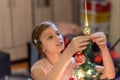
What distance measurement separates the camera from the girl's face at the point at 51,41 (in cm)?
118

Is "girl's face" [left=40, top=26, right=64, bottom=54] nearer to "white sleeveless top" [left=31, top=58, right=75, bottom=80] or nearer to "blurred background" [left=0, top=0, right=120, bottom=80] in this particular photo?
"white sleeveless top" [left=31, top=58, right=75, bottom=80]

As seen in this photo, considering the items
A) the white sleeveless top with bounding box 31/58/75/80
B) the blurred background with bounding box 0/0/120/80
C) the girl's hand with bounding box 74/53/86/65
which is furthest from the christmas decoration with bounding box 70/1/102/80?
the blurred background with bounding box 0/0/120/80

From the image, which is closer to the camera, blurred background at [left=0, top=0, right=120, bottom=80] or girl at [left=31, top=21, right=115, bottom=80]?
girl at [left=31, top=21, right=115, bottom=80]

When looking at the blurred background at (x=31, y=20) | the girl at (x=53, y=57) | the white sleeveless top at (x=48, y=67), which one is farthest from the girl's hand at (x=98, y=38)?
the blurred background at (x=31, y=20)

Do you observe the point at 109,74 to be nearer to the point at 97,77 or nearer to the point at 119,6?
the point at 97,77

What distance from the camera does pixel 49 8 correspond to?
13.9 feet

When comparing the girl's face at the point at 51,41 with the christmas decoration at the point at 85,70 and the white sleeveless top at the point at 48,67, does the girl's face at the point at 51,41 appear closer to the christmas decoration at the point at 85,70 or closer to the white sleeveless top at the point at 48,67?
the white sleeveless top at the point at 48,67

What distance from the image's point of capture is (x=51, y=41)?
3.91 ft

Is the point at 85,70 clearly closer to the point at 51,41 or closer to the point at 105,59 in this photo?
the point at 105,59

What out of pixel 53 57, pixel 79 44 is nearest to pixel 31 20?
pixel 53 57

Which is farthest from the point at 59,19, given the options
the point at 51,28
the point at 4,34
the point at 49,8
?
the point at 51,28

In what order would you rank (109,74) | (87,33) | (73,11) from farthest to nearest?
(73,11)
(109,74)
(87,33)

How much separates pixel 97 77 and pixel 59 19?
11.1 feet

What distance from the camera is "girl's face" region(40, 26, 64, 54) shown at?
3.88ft
